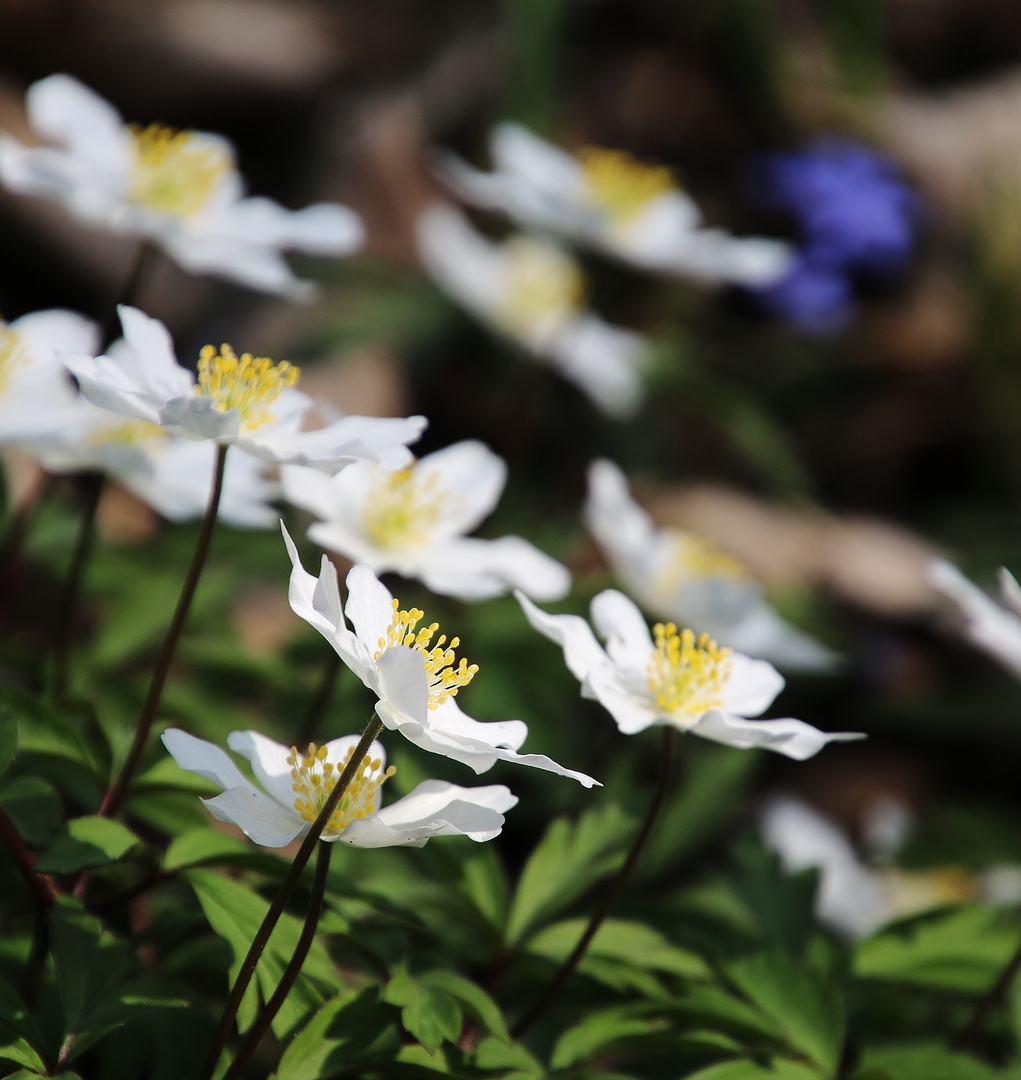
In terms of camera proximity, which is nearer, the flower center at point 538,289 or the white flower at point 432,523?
the white flower at point 432,523

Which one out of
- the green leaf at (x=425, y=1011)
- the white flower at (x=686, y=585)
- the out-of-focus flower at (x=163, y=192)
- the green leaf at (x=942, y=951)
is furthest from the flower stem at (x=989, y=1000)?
the out-of-focus flower at (x=163, y=192)

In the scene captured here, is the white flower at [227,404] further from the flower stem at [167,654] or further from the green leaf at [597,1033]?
the green leaf at [597,1033]

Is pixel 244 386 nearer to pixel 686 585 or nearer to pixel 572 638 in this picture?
pixel 572 638

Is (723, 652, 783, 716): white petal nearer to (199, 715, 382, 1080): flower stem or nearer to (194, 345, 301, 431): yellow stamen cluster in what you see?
(199, 715, 382, 1080): flower stem

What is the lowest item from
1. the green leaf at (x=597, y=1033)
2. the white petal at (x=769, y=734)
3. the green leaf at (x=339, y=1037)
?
the green leaf at (x=597, y=1033)

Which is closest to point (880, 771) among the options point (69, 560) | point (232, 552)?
point (232, 552)

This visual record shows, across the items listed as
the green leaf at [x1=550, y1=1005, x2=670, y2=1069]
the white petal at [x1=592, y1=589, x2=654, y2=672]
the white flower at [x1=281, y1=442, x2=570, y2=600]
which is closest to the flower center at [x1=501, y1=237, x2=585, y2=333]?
the white flower at [x1=281, y1=442, x2=570, y2=600]

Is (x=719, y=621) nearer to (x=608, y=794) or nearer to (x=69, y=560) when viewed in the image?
(x=608, y=794)
